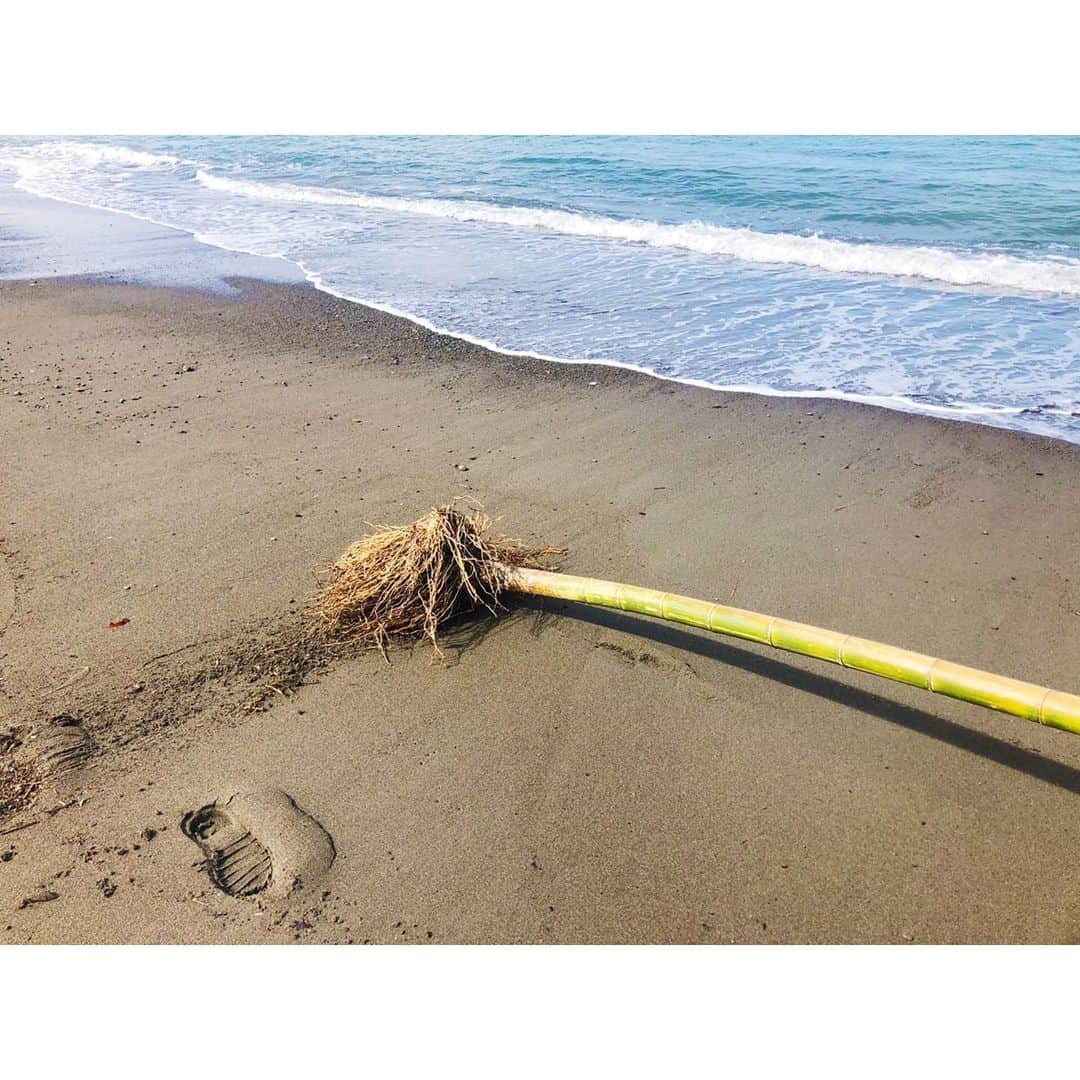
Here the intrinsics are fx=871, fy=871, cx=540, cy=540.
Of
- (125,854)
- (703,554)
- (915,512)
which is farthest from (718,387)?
(125,854)

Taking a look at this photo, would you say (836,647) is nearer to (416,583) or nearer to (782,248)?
(416,583)

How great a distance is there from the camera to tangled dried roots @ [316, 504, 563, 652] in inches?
134

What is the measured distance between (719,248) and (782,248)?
2.58ft

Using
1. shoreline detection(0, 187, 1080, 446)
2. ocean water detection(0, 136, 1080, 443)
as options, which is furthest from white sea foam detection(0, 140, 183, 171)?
shoreline detection(0, 187, 1080, 446)

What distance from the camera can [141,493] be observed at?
4566mm

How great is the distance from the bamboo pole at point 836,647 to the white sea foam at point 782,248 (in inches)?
295

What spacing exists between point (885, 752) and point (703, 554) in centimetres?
138

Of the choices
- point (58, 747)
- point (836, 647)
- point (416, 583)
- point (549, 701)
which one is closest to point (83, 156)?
point (416, 583)

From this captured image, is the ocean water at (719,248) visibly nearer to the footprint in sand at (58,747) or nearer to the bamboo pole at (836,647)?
the bamboo pole at (836,647)

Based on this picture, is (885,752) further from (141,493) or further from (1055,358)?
(1055,358)

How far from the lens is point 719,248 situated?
11.0 meters

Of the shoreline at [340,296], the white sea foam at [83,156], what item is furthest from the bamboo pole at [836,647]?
the white sea foam at [83,156]

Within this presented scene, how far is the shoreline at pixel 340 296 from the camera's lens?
5570 millimetres

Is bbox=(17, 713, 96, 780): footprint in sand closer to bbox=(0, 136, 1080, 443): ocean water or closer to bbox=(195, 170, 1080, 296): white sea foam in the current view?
bbox=(0, 136, 1080, 443): ocean water
